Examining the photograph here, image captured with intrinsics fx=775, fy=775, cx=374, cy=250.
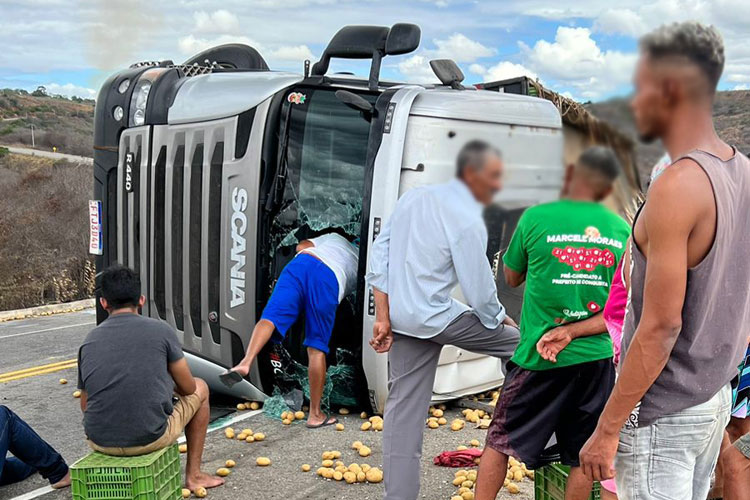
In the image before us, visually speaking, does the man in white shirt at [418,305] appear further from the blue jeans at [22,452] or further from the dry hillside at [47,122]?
the dry hillside at [47,122]

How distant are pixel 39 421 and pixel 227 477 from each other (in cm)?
228

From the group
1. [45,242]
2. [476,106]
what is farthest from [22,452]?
[45,242]

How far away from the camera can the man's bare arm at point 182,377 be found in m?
4.11

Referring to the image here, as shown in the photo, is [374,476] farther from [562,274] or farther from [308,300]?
[562,274]

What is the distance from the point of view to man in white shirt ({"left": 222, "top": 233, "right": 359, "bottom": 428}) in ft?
18.1

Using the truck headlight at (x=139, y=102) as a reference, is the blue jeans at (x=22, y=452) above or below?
below

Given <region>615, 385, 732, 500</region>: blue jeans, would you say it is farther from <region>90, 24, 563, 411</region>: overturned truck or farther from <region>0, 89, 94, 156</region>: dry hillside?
<region>0, 89, 94, 156</region>: dry hillside

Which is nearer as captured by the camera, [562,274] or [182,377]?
[562,274]

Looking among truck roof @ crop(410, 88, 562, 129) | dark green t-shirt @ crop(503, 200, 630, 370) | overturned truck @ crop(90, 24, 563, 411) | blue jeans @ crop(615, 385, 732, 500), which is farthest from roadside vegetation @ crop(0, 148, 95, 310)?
blue jeans @ crop(615, 385, 732, 500)

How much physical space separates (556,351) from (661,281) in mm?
1336

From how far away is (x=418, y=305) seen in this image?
3812 millimetres

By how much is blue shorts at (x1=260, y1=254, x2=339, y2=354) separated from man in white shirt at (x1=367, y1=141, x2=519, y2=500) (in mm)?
1541

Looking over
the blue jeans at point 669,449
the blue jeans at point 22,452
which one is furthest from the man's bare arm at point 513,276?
the blue jeans at point 22,452

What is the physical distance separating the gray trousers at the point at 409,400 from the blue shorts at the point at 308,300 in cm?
164
